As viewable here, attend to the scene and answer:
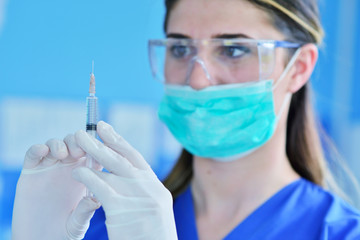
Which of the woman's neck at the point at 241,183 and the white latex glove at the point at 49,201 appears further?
the woman's neck at the point at 241,183

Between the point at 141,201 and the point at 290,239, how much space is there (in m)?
0.47

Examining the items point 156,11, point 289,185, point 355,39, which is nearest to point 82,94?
point 156,11

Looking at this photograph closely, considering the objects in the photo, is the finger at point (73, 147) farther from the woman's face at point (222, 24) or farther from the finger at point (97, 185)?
the woman's face at point (222, 24)

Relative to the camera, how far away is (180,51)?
1294mm

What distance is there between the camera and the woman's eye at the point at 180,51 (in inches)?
49.6

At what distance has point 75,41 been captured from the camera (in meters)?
2.03

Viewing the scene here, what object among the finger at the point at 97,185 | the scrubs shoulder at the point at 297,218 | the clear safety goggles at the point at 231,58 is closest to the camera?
the finger at the point at 97,185

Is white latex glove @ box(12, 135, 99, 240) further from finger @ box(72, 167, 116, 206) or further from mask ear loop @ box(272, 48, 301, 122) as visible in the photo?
mask ear loop @ box(272, 48, 301, 122)

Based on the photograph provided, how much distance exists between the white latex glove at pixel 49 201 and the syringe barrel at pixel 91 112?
6 cm

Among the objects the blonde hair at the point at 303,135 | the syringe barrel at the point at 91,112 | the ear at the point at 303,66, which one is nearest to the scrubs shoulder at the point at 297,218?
the blonde hair at the point at 303,135

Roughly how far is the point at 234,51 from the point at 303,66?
0.75 ft

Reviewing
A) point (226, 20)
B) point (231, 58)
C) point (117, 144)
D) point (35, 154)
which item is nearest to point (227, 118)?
point (231, 58)

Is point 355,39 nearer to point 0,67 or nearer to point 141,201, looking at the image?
point 0,67

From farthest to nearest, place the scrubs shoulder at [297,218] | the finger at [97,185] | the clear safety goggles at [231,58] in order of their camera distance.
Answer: the clear safety goggles at [231,58] → the scrubs shoulder at [297,218] → the finger at [97,185]
